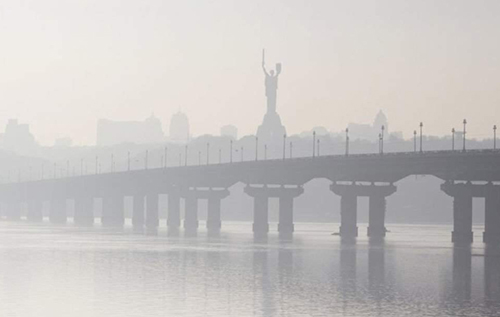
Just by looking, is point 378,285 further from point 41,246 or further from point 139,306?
point 41,246

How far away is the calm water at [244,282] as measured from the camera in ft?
214

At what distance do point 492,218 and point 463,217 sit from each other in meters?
3.70

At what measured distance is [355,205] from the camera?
177 metres

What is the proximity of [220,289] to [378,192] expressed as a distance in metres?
101

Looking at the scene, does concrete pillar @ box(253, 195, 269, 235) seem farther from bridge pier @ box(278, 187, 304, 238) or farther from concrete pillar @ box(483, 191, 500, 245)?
concrete pillar @ box(483, 191, 500, 245)

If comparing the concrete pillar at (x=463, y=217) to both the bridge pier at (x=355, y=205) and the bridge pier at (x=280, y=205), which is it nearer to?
the bridge pier at (x=355, y=205)

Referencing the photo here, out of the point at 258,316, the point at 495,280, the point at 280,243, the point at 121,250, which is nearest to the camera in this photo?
the point at 258,316

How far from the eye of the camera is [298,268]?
322 ft

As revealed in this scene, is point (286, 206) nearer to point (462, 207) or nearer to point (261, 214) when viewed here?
point (261, 214)

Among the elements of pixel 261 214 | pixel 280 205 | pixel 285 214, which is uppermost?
pixel 280 205

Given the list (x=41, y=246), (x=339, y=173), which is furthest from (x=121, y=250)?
(x=339, y=173)

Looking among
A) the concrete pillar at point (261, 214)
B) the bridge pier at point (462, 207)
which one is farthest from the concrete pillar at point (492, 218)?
the concrete pillar at point (261, 214)

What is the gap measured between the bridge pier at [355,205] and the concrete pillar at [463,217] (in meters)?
19.7

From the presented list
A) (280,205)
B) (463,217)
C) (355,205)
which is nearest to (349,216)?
(355,205)
